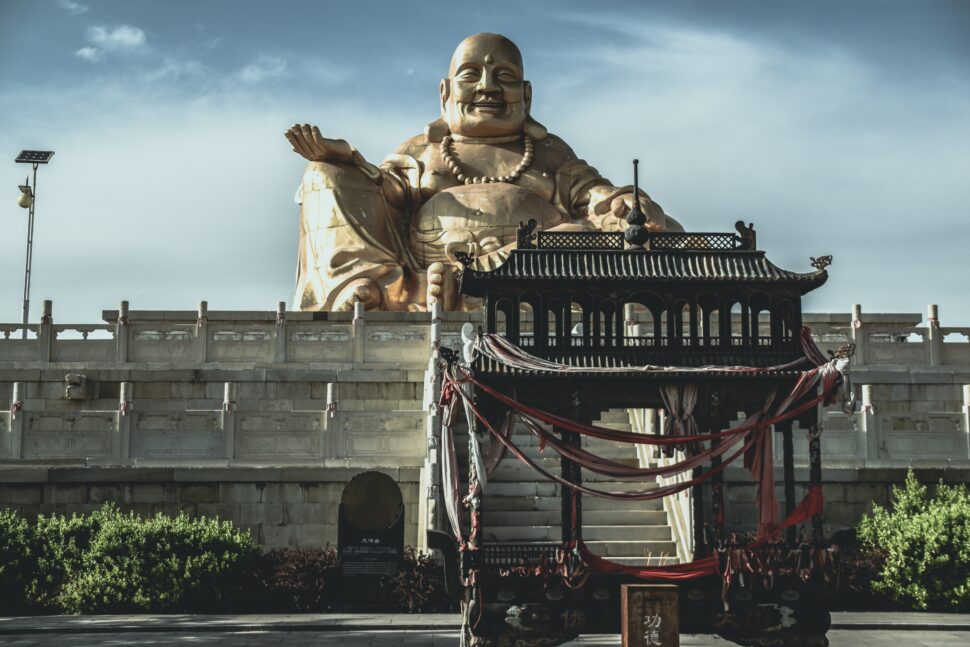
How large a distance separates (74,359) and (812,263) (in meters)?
12.3

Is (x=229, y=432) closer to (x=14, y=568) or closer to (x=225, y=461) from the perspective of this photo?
(x=225, y=461)

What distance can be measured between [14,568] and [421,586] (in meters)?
4.95

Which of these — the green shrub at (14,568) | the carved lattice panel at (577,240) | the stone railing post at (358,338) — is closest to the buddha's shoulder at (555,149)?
the stone railing post at (358,338)

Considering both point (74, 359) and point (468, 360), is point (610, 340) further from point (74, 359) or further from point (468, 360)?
point (74, 359)

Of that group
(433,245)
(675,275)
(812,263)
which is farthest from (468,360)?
(433,245)

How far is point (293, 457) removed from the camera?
19062 millimetres

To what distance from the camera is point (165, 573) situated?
16938 mm

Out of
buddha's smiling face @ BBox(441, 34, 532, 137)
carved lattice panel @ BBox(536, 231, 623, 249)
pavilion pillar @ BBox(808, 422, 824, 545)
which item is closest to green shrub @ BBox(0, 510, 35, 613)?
carved lattice panel @ BBox(536, 231, 623, 249)

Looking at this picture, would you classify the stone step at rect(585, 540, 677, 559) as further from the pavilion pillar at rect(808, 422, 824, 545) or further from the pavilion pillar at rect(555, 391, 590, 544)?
the pavilion pillar at rect(808, 422, 824, 545)

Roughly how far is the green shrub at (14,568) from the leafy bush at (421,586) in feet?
14.4

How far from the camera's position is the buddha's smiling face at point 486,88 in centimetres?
2817

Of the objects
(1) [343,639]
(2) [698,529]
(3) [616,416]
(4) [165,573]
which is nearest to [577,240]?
(2) [698,529]

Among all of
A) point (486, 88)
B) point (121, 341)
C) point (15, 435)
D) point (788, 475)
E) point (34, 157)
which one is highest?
point (486, 88)

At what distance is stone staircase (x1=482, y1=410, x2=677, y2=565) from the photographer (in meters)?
17.8
